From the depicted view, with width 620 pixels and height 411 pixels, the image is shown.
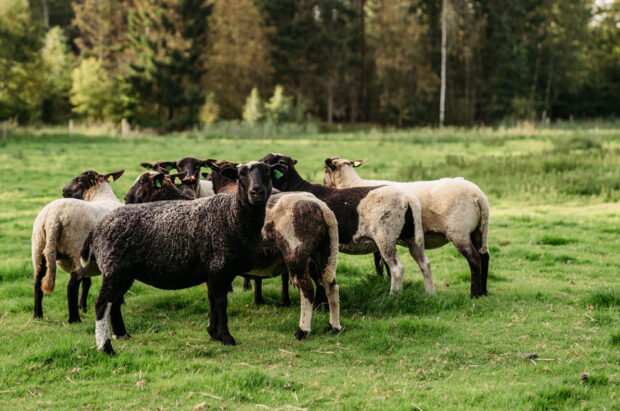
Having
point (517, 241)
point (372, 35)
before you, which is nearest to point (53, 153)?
point (517, 241)

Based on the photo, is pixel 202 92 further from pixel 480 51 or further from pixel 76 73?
pixel 480 51

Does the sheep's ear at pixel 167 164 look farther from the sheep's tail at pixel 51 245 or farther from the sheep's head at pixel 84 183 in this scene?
the sheep's tail at pixel 51 245

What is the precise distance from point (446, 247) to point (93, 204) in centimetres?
707

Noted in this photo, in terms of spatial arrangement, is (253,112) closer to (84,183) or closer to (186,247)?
(84,183)

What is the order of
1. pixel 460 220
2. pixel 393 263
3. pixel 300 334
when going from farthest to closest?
A: pixel 460 220 → pixel 393 263 → pixel 300 334

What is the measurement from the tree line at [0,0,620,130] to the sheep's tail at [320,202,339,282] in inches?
1687

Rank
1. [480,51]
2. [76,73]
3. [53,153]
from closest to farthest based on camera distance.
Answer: [53,153] → [76,73] → [480,51]

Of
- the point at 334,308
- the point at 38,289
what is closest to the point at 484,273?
the point at 334,308

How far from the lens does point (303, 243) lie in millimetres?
6488

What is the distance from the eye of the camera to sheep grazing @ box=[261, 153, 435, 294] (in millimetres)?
7461

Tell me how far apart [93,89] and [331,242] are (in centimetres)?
4719

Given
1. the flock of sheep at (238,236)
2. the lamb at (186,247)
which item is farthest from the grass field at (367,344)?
the lamb at (186,247)

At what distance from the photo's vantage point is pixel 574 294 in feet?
26.1

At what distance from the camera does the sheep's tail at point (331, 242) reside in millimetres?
6586
